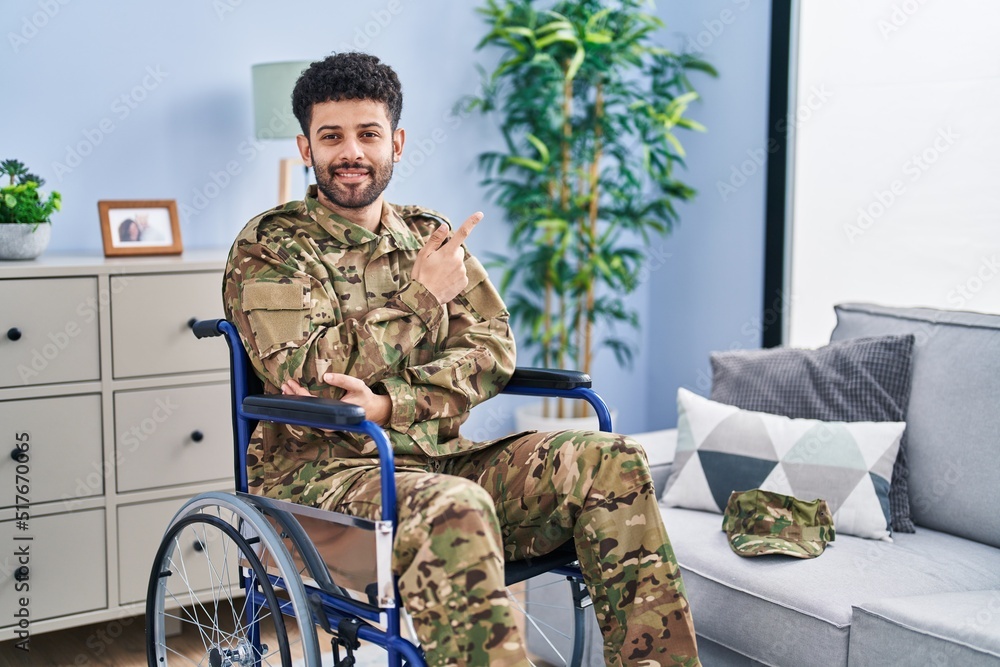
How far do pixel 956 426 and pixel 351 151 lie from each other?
140 centimetres

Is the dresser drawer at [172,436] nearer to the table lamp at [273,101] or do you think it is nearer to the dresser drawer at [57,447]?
the dresser drawer at [57,447]

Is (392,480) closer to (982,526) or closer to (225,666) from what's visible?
(225,666)

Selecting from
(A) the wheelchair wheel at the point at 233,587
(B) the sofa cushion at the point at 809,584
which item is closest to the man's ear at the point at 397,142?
(A) the wheelchair wheel at the point at 233,587

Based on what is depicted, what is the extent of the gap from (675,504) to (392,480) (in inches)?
40.1

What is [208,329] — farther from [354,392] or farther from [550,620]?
[550,620]

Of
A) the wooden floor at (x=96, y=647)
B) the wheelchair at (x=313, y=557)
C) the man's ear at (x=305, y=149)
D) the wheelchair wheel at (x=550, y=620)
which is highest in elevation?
the man's ear at (x=305, y=149)

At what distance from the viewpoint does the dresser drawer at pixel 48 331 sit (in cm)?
230

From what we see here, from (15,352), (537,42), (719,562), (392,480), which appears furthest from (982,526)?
(15,352)

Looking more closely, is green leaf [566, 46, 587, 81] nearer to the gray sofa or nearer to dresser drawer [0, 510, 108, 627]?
the gray sofa

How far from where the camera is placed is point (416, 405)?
73.0 inches

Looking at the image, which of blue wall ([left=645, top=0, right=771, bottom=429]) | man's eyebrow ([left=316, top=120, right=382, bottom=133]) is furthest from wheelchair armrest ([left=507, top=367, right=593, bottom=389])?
blue wall ([left=645, top=0, right=771, bottom=429])

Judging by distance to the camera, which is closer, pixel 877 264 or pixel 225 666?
pixel 225 666

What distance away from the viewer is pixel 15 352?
230cm

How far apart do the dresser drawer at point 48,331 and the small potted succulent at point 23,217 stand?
0.53 feet
